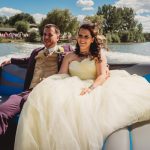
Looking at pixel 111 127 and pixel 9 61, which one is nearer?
pixel 111 127

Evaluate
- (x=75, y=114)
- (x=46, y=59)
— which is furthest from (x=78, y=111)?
(x=46, y=59)

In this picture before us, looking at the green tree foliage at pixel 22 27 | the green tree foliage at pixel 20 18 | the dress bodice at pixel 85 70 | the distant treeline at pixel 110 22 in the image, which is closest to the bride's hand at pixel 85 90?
the dress bodice at pixel 85 70

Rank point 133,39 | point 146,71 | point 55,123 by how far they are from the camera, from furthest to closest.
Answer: point 133,39 < point 146,71 < point 55,123

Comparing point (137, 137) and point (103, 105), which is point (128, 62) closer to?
point (103, 105)

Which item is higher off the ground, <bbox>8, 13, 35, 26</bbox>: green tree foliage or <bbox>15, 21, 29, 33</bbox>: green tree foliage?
<bbox>8, 13, 35, 26</bbox>: green tree foliage

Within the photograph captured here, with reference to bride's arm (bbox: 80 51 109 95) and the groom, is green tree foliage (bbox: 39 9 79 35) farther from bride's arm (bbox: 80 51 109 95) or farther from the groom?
bride's arm (bbox: 80 51 109 95)

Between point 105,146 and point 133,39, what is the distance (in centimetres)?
4769

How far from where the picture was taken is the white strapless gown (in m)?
2.07

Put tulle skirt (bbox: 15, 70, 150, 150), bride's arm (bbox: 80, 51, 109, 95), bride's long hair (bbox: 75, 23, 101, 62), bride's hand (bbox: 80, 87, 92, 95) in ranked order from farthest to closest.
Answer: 1. bride's long hair (bbox: 75, 23, 101, 62)
2. bride's arm (bbox: 80, 51, 109, 95)
3. bride's hand (bbox: 80, 87, 92, 95)
4. tulle skirt (bbox: 15, 70, 150, 150)

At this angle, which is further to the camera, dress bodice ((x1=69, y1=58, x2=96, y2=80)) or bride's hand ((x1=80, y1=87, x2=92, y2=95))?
dress bodice ((x1=69, y1=58, x2=96, y2=80))

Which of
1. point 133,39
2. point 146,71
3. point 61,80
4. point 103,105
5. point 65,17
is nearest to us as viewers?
Result: point 103,105

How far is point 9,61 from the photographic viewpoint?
3.83 m

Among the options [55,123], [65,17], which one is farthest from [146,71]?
[65,17]

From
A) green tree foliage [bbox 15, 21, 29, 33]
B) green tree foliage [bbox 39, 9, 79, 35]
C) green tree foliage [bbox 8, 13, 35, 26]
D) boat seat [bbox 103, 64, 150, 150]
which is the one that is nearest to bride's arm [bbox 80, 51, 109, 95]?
boat seat [bbox 103, 64, 150, 150]
